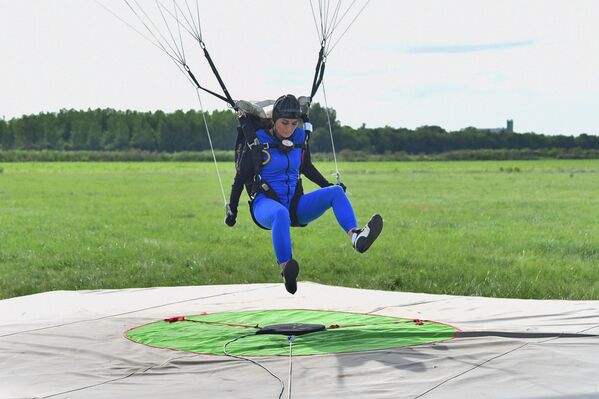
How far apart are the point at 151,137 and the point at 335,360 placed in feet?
147

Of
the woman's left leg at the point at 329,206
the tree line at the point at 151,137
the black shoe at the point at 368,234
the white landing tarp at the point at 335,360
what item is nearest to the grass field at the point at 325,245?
the white landing tarp at the point at 335,360

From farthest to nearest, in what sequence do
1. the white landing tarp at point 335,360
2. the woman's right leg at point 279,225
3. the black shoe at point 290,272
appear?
1. the woman's right leg at point 279,225
2. the black shoe at point 290,272
3. the white landing tarp at point 335,360

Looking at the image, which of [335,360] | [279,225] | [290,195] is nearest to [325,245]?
[290,195]

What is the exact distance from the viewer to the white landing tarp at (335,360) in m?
5.04

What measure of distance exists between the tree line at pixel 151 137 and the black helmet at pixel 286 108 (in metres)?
31.5

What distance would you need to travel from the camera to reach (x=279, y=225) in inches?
244

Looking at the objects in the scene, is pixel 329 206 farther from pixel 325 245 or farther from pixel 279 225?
pixel 325 245

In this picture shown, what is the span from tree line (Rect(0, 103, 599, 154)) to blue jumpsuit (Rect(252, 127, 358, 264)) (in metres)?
31.4

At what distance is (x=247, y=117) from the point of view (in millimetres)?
6629

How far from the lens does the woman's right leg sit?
617 cm

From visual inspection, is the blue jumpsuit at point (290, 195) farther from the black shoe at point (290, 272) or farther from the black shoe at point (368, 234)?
the black shoe at point (290, 272)

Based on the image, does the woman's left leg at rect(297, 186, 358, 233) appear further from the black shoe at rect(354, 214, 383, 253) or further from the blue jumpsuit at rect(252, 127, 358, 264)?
the black shoe at rect(354, 214, 383, 253)

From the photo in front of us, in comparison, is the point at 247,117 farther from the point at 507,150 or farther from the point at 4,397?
the point at 507,150

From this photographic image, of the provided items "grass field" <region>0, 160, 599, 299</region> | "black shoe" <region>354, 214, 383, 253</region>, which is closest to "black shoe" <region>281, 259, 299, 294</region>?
"black shoe" <region>354, 214, 383, 253</region>
